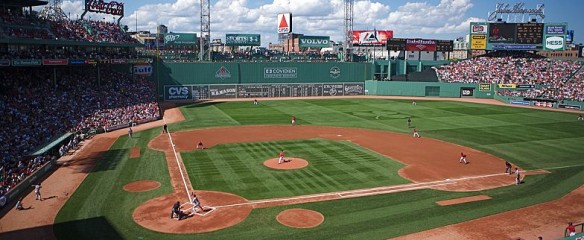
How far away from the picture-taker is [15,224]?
23.6 m

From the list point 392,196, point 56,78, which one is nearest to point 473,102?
point 392,196

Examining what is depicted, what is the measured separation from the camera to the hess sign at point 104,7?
65.4 metres

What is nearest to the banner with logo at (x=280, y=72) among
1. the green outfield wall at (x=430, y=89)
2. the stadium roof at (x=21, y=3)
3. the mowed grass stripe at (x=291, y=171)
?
the green outfield wall at (x=430, y=89)

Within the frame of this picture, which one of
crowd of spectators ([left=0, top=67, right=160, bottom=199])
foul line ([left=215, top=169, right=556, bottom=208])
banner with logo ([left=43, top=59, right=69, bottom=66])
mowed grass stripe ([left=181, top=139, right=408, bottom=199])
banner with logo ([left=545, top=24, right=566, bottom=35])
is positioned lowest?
foul line ([left=215, top=169, right=556, bottom=208])

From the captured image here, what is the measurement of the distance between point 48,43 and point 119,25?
75.5 ft

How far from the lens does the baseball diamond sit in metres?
24.9

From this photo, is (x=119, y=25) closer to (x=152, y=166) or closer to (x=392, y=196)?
(x=152, y=166)

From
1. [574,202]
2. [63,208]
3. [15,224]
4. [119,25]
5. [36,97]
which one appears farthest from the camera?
[119,25]

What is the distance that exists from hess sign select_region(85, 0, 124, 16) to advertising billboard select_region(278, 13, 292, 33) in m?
34.9

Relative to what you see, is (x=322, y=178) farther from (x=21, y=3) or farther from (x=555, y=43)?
(x=555, y=43)

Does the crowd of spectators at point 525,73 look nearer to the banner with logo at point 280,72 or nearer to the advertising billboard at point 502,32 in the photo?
the advertising billboard at point 502,32

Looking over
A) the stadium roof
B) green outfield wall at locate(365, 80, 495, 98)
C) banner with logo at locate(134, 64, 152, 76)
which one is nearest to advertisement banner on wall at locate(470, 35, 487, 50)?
green outfield wall at locate(365, 80, 495, 98)

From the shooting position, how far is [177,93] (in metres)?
78.9

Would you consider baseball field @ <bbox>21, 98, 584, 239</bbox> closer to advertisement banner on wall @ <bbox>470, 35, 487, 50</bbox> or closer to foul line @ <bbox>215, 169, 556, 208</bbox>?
foul line @ <bbox>215, 169, 556, 208</bbox>
